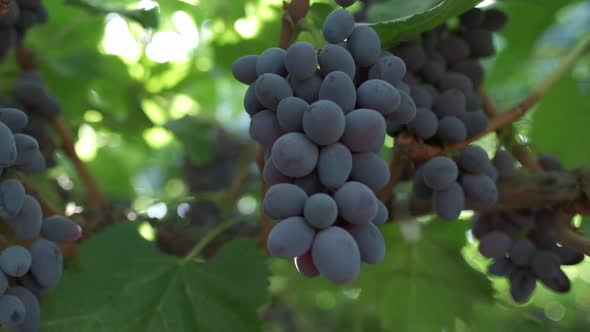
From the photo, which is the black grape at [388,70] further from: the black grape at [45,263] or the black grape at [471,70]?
the black grape at [45,263]

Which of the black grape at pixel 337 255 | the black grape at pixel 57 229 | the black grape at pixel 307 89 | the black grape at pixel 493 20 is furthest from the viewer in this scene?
the black grape at pixel 493 20

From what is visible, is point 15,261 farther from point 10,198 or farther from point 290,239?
point 290,239

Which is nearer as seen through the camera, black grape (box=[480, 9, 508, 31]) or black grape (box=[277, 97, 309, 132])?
black grape (box=[277, 97, 309, 132])

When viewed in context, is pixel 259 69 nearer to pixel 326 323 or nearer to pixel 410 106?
pixel 410 106

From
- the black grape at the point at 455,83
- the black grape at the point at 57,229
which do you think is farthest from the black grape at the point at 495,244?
the black grape at the point at 57,229

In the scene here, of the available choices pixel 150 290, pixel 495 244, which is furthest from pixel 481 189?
pixel 150 290

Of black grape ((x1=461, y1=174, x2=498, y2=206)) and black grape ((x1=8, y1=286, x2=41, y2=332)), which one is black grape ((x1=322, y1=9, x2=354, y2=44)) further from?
black grape ((x1=8, y1=286, x2=41, y2=332))

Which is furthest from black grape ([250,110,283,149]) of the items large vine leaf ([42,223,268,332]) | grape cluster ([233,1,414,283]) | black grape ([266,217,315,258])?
large vine leaf ([42,223,268,332])
